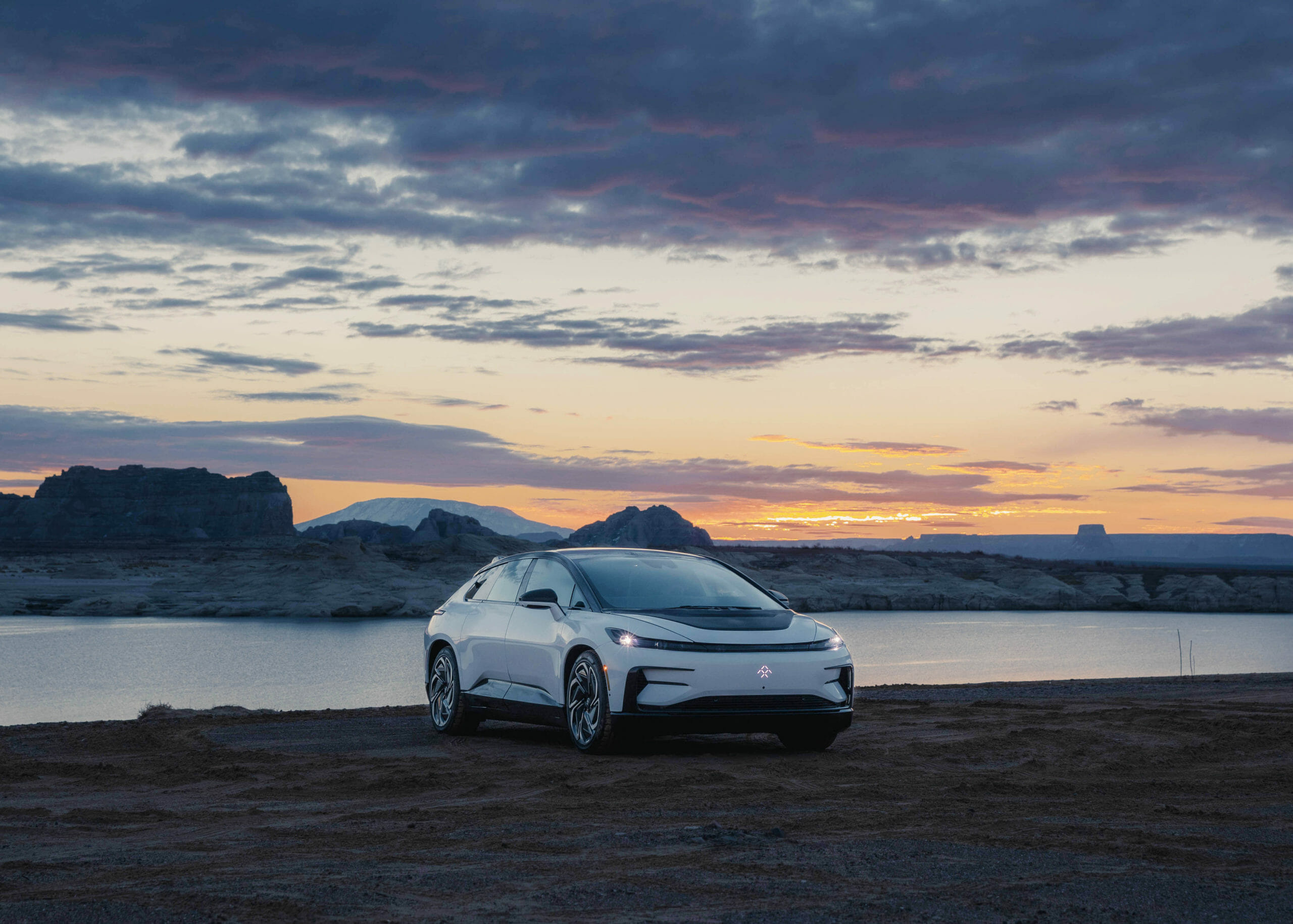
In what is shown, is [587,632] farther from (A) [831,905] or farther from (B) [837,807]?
(A) [831,905]

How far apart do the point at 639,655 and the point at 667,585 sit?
1151 mm

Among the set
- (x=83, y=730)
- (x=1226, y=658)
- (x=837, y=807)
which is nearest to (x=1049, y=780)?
(x=837, y=807)

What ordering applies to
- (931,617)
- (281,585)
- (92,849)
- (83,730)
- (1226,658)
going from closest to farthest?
1. (92,849)
2. (83,730)
3. (1226,658)
4. (281,585)
5. (931,617)

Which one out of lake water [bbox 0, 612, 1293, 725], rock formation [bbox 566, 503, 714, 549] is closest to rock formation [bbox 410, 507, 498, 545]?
rock formation [bbox 566, 503, 714, 549]

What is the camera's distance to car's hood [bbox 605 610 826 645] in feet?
30.3

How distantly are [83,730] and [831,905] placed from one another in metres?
10.2

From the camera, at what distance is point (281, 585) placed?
3501 inches

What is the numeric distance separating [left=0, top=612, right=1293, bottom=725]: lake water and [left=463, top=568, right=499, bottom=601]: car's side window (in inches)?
688

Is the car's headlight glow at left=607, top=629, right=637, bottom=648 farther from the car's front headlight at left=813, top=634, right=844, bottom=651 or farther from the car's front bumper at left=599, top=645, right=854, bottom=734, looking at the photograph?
the car's front headlight at left=813, top=634, right=844, bottom=651

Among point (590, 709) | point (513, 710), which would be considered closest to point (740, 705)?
point (590, 709)

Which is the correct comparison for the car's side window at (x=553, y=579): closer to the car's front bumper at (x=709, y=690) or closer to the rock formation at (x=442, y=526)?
the car's front bumper at (x=709, y=690)

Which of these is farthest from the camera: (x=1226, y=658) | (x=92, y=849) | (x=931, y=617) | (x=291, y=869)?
(x=931, y=617)

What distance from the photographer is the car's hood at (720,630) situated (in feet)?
30.3

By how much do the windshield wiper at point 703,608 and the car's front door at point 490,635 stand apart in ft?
5.65
